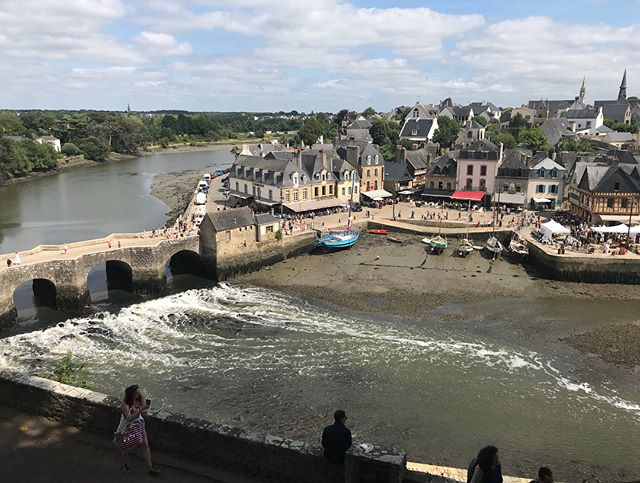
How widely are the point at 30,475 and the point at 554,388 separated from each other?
55.7 ft

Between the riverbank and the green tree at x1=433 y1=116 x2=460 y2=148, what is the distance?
61.1m

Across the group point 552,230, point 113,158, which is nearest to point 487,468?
Result: point 552,230

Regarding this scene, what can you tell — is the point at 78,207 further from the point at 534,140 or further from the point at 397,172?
the point at 534,140

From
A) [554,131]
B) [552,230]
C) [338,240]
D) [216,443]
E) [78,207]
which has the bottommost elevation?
[338,240]

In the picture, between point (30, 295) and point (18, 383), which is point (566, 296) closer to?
point (18, 383)

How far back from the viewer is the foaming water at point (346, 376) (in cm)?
1585

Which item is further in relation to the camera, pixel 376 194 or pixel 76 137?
pixel 76 137

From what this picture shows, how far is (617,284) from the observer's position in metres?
30.1

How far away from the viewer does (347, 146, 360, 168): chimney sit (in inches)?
1948

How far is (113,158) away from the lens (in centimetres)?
10256

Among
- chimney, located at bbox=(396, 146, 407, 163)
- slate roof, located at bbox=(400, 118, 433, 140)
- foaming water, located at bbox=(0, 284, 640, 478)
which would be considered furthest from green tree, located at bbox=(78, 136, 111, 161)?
foaming water, located at bbox=(0, 284, 640, 478)

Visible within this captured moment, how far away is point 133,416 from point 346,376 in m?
12.6

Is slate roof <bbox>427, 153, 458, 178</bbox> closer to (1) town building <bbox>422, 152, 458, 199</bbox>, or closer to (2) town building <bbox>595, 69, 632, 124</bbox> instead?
(1) town building <bbox>422, 152, 458, 199</bbox>

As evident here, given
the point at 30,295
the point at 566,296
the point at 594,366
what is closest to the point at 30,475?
the point at 594,366
